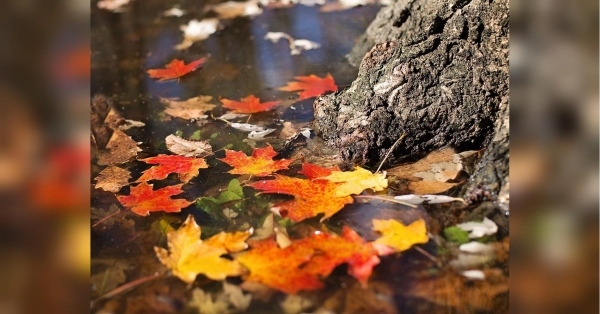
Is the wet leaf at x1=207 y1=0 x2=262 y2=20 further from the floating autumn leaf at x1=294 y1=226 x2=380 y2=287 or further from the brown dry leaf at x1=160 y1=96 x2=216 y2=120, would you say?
the floating autumn leaf at x1=294 y1=226 x2=380 y2=287

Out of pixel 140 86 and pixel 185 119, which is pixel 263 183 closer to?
pixel 185 119

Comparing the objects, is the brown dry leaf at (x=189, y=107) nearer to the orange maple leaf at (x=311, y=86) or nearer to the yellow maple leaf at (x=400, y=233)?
the orange maple leaf at (x=311, y=86)

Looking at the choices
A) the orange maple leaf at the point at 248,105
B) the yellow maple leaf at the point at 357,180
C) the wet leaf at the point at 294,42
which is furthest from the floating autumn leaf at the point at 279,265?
the wet leaf at the point at 294,42

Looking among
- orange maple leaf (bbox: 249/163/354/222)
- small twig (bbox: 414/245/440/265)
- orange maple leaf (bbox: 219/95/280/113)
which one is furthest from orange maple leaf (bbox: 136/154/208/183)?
small twig (bbox: 414/245/440/265)

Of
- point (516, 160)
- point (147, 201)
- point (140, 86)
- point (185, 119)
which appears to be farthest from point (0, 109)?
point (140, 86)

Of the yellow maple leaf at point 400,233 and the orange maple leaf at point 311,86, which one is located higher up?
the orange maple leaf at point 311,86

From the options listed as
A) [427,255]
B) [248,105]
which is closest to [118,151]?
[248,105]
